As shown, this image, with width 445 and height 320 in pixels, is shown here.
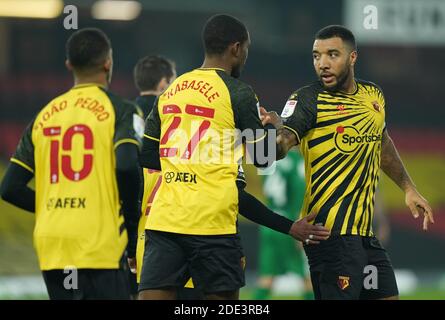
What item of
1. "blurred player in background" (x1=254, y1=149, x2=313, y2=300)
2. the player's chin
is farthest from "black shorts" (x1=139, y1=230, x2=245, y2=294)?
"blurred player in background" (x1=254, y1=149, x2=313, y2=300)

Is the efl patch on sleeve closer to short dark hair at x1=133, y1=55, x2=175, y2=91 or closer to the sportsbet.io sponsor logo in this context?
the sportsbet.io sponsor logo

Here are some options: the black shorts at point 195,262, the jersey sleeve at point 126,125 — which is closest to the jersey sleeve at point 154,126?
the jersey sleeve at point 126,125

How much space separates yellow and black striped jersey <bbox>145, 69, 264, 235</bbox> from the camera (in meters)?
6.45

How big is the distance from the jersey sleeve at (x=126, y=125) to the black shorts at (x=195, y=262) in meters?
0.67

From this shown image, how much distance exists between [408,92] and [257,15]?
3.71 meters

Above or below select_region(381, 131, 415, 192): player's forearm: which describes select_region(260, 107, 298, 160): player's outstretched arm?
above

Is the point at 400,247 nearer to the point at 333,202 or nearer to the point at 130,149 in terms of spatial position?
the point at 333,202

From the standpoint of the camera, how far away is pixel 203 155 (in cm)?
649

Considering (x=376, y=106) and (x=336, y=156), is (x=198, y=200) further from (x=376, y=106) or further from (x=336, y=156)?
(x=376, y=106)

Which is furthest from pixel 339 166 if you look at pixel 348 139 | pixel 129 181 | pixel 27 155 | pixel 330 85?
pixel 27 155

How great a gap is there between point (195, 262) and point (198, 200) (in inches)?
15.3

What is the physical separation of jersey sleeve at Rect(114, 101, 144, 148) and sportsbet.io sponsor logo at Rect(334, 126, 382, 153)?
1488 mm

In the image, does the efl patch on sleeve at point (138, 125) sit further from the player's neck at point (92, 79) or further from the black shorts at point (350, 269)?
the black shorts at point (350, 269)

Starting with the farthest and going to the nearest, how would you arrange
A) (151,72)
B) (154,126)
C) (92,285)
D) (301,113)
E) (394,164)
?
1. (151,72)
2. (394,164)
3. (301,113)
4. (154,126)
5. (92,285)
